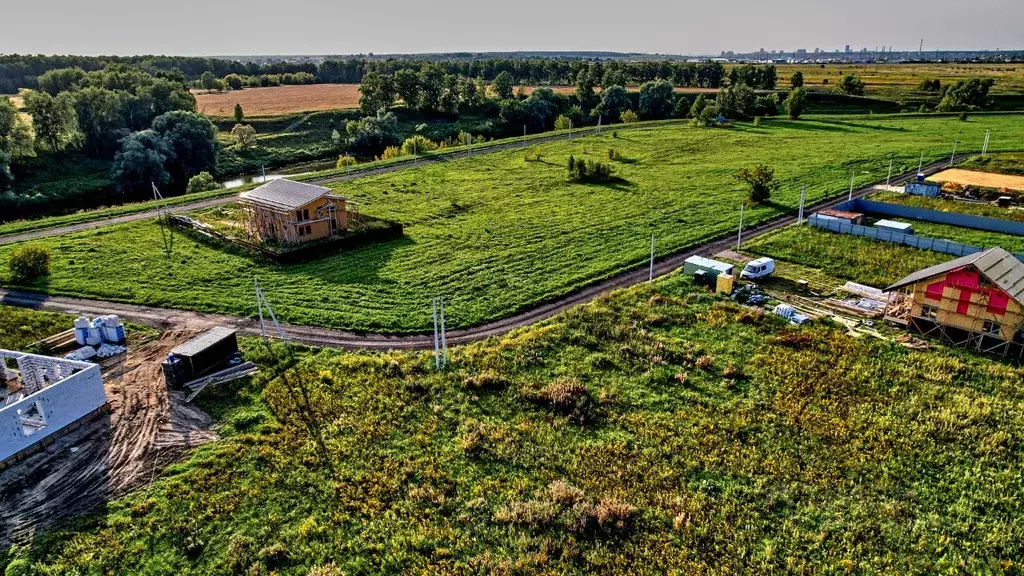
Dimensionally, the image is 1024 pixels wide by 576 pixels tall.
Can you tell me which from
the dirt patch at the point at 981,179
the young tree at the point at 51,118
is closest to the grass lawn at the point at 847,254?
the dirt patch at the point at 981,179

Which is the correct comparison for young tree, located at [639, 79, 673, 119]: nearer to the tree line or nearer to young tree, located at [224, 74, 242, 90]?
the tree line

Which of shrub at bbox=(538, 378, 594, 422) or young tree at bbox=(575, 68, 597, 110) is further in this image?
young tree at bbox=(575, 68, 597, 110)

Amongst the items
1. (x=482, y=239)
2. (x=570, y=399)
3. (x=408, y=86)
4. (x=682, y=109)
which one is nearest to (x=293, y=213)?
(x=482, y=239)

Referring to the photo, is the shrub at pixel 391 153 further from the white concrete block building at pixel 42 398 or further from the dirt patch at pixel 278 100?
the white concrete block building at pixel 42 398

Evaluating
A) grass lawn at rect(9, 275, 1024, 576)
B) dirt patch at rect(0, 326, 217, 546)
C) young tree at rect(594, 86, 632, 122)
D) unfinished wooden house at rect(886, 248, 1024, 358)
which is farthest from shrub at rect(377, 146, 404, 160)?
unfinished wooden house at rect(886, 248, 1024, 358)

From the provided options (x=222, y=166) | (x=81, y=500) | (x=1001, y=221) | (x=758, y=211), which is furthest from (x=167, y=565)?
(x=222, y=166)

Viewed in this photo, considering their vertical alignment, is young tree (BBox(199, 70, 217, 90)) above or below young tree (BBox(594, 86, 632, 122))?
above

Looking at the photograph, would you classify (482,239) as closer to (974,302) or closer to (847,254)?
(847,254)
